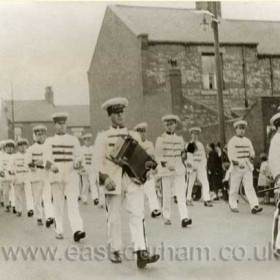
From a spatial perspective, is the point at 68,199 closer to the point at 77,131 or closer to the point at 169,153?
the point at 77,131

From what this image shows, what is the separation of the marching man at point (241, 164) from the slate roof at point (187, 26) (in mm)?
733

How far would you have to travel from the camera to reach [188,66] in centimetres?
568

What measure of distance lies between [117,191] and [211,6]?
5.89ft

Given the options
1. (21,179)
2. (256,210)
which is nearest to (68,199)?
(21,179)

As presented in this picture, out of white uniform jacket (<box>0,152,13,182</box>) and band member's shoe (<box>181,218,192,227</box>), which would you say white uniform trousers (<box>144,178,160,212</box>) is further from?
white uniform jacket (<box>0,152,13,182</box>)

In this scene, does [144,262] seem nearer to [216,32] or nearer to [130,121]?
[130,121]

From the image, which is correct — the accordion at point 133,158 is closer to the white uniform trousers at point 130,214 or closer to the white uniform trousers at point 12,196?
the white uniform trousers at point 130,214

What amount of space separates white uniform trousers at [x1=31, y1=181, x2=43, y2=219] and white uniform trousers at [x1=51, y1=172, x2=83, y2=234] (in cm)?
55

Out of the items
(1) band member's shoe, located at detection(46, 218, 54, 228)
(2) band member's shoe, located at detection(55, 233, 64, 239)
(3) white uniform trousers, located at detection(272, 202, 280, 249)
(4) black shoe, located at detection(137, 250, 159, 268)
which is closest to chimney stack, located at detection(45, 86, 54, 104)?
(2) band member's shoe, located at detection(55, 233, 64, 239)

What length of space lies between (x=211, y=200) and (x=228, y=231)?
0.94m

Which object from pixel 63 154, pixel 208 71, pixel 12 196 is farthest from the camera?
pixel 12 196

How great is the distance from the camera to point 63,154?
5152 mm

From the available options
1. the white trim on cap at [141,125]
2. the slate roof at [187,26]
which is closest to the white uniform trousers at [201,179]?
the white trim on cap at [141,125]

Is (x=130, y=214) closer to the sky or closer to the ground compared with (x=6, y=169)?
closer to the ground
